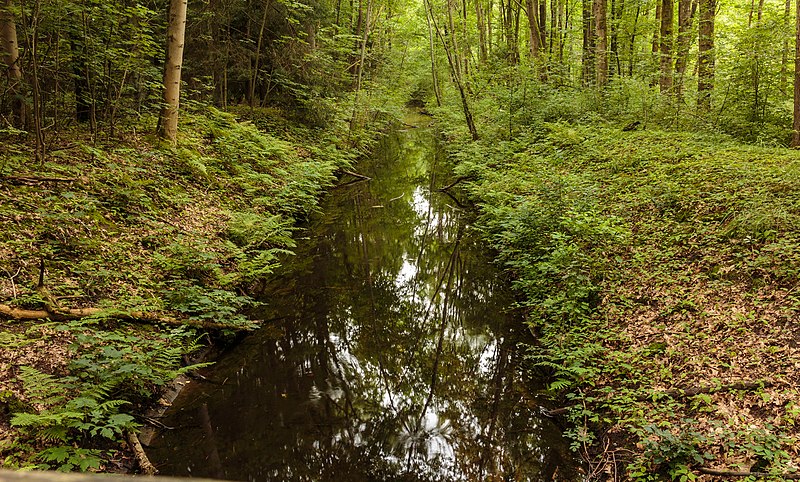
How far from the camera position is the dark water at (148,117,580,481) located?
4.70m

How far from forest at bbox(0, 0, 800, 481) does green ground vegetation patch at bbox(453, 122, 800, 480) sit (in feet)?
0.11

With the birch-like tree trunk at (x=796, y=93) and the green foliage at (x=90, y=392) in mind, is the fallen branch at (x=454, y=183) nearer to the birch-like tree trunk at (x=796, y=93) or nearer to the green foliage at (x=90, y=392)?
the birch-like tree trunk at (x=796, y=93)

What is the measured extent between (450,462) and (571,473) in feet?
3.85

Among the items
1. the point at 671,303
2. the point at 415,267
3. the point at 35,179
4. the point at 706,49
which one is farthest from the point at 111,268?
the point at 706,49

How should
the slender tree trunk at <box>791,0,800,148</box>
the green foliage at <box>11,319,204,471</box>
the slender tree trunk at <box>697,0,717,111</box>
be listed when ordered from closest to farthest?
the green foliage at <box>11,319,204,471</box> < the slender tree trunk at <box>791,0,800,148</box> < the slender tree trunk at <box>697,0,717,111</box>

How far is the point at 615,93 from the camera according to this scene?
16.3 meters

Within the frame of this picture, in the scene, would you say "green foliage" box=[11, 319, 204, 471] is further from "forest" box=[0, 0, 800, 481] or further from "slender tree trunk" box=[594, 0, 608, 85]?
"slender tree trunk" box=[594, 0, 608, 85]

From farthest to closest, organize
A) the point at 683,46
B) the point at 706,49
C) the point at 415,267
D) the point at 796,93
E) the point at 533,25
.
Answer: the point at 533,25, the point at 683,46, the point at 706,49, the point at 415,267, the point at 796,93

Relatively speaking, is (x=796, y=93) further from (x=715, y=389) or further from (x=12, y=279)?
(x=12, y=279)

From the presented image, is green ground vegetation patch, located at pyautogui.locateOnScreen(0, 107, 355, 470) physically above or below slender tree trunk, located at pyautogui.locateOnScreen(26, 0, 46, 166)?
below

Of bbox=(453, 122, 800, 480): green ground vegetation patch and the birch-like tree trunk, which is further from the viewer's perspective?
the birch-like tree trunk

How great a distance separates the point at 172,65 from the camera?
10.0 m

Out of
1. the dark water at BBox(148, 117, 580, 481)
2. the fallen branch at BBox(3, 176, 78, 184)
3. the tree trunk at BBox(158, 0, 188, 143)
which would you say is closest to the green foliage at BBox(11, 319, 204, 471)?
the dark water at BBox(148, 117, 580, 481)

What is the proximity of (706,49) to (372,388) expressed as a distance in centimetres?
1430
